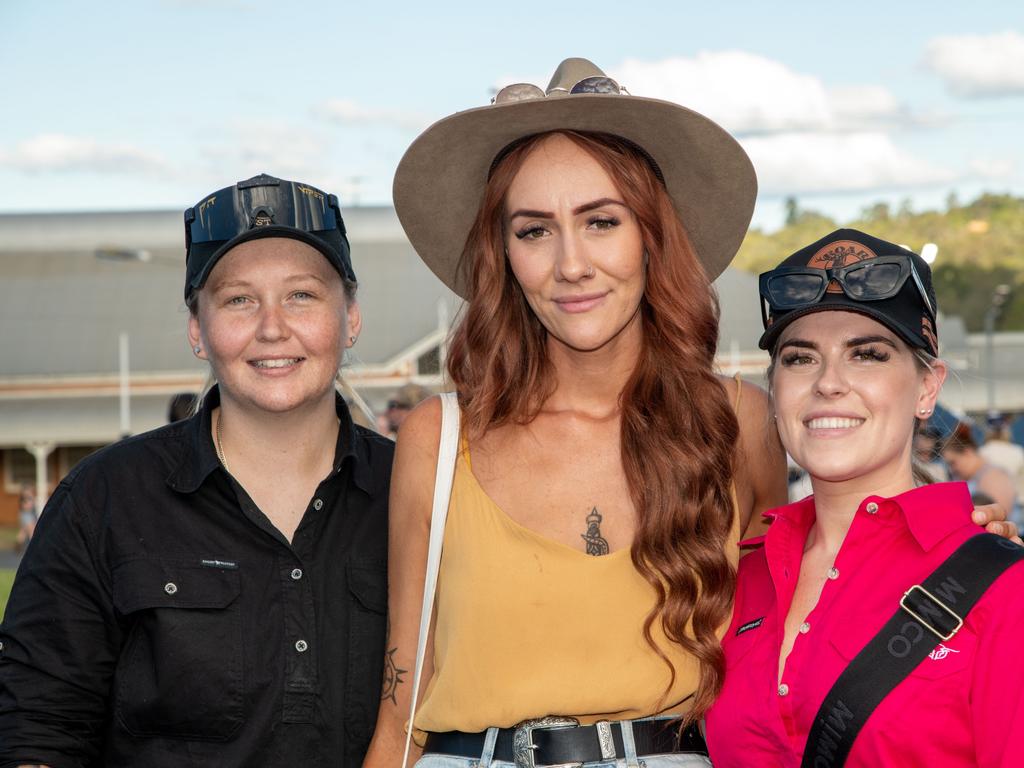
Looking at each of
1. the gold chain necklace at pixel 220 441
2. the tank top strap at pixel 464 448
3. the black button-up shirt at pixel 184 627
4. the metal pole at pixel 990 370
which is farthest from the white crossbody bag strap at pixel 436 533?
the metal pole at pixel 990 370

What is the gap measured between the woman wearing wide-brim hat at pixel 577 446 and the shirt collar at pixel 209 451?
256mm

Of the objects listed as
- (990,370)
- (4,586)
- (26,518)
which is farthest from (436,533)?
(990,370)

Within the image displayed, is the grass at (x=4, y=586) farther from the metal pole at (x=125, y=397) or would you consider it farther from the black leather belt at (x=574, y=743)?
the metal pole at (x=125, y=397)

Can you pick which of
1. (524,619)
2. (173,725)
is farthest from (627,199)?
(173,725)

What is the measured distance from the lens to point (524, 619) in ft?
10.1

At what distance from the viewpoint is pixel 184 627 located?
3256 mm

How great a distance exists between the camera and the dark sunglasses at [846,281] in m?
2.80

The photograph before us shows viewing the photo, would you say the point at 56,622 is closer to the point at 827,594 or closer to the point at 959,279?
the point at 827,594

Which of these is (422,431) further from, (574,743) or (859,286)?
(859,286)

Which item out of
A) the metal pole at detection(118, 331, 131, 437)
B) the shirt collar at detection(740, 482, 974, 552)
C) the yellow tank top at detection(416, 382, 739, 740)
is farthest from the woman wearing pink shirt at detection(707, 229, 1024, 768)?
the metal pole at detection(118, 331, 131, 437)

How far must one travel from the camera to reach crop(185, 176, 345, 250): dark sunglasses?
3489 mm

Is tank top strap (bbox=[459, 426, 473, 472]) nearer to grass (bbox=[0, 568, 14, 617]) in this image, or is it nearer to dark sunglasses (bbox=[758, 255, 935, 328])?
dark sunglasses (bbox=[758, 255, 935, 328])

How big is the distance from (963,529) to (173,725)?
2.03 metres

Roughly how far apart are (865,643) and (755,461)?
0.92 metres
